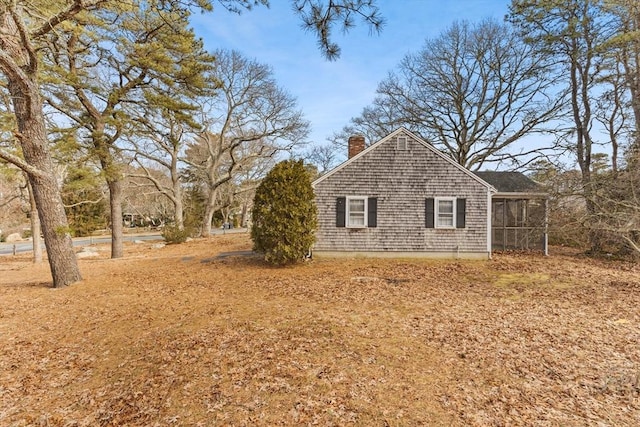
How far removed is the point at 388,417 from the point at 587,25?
19472 mm

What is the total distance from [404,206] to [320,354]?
1001 cm

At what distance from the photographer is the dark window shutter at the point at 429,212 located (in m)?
13.6

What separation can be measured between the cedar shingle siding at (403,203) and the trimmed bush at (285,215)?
197 cm

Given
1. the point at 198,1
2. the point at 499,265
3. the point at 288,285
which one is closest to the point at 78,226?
the point at 288,285

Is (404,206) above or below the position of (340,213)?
above

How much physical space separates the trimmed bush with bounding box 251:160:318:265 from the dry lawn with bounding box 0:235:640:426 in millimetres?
2477

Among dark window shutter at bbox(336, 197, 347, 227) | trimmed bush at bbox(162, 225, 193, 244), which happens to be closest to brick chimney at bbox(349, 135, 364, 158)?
dark window shutter at bbox(336, 197, 347, 227)

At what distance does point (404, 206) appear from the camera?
13.6 m

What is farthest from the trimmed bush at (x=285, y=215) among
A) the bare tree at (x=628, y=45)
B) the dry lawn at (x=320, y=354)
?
the bare tree at (x=628, y=45)

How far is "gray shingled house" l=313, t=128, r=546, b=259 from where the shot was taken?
13594 mm

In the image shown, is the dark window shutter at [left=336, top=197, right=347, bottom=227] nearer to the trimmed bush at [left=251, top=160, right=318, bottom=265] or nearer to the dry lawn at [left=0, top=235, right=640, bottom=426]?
the trimmed bush at [left=251, top=160, right=318, bottom=265]

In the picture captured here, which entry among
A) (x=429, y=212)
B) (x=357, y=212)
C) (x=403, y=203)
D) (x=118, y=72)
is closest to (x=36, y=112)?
(x=118, y=72)

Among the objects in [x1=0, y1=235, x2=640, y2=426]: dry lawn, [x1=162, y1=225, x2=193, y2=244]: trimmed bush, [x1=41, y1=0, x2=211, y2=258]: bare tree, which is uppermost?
[x1=41, y1=0, x2=211, y2=258]: bare tree

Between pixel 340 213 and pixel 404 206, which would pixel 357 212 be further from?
pixel 404 206
